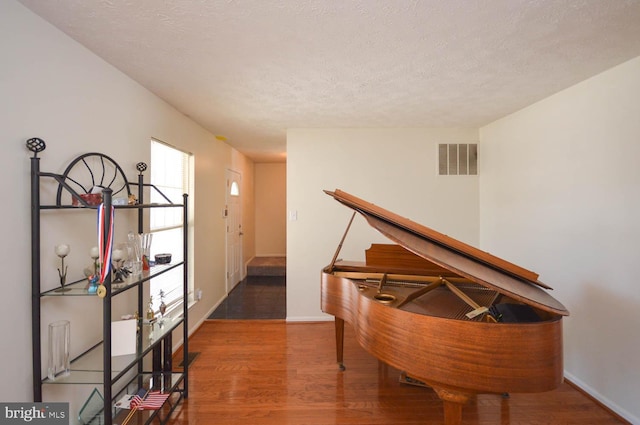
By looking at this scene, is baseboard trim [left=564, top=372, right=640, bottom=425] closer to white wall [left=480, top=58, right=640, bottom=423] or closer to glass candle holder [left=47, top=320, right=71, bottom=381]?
white wall [left=480, top=58, right=640, bottom=423]

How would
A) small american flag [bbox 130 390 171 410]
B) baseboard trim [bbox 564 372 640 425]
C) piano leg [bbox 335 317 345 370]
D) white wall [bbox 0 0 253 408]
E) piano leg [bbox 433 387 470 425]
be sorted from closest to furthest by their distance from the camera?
white wall [bbox 0 0 253 408]
piano leg [bbox 433 387 470 425]
small american flag [bbox 130 390 171 410]
baseboard trim [bbox 564 372 640 425]
piano leg [bbox 335 317 345 370]

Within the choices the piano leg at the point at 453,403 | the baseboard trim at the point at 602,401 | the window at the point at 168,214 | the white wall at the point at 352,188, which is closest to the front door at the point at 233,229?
the window at the point at 168,214

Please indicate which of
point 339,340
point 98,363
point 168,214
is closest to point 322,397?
point 339,340

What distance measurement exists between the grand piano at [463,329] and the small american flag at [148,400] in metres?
1.37

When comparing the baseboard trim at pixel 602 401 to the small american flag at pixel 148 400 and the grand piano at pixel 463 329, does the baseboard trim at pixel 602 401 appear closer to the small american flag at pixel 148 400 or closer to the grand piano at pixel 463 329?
the grand piano at pixel 463 329

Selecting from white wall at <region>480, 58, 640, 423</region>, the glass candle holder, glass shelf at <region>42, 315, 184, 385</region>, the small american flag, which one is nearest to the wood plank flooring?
the small american flag

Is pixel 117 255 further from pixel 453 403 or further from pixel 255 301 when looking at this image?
pixel 255 301

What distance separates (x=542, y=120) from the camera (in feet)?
8.93

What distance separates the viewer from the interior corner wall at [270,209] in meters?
6.80

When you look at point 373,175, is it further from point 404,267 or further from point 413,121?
point 404,267

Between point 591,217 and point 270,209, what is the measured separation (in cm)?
563

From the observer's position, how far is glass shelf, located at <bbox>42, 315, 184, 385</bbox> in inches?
58.9

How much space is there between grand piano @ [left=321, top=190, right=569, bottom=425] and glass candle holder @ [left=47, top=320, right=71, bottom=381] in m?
1.60

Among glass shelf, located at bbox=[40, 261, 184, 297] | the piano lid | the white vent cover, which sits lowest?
glass shelf, located at bbox=[40, 261, 184, 297]
